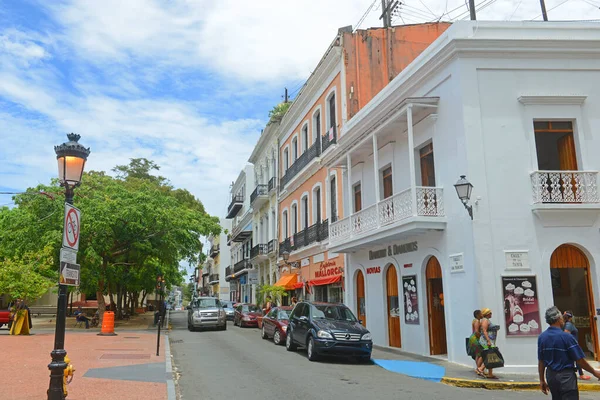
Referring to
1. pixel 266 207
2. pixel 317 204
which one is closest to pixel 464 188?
pixel 317 204

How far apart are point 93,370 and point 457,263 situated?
30.6 feet

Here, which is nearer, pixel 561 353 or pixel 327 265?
pixel 561 353

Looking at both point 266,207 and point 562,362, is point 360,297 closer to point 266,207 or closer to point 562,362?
point 562,362

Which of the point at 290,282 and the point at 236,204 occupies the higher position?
the point at 236,204

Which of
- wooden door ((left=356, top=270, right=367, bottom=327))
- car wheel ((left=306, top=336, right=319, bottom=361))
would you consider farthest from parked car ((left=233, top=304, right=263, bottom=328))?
car wheel ((left=306, top=336, right=319, bottom=361))

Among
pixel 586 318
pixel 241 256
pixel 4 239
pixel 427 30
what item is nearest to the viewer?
pixel 586 318

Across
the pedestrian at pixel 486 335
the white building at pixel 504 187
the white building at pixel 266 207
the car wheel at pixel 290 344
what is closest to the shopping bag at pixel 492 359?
the pedestrian at pixel 486 335

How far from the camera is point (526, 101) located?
13672 millimetres

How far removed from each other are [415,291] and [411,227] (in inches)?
108

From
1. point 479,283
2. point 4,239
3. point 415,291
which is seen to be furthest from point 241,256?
point 479,283

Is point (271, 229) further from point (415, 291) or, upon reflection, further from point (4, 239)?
point (415, 291)

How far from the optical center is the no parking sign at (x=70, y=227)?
7.64 metres

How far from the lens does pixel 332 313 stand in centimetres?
1523

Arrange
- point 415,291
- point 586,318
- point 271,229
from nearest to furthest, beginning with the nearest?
point 586,318, point 415,291, point 271,229
